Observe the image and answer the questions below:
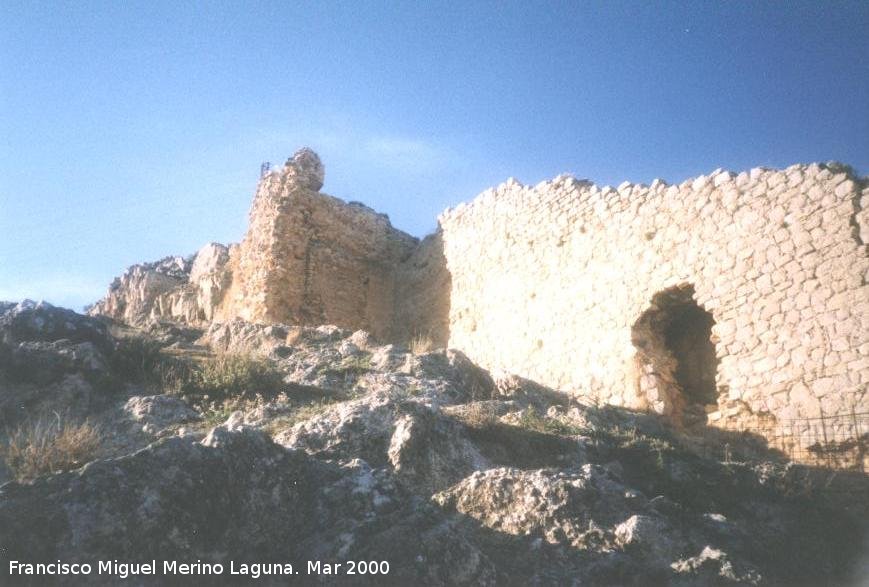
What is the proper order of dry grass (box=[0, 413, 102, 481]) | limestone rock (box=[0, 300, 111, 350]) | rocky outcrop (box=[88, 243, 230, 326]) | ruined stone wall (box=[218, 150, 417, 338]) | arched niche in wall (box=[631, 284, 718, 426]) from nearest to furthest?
dry grass (box=[0, 413, 102, 481]) → limestone rock (box=[0, 300, 111, 350]) → arched niche in wall (box=[631, 284, 718, 426]) → ruined stone wall (box=[218, 150, 417, 338]) → rocky outcrop (box=[88, 243, 230, 326])

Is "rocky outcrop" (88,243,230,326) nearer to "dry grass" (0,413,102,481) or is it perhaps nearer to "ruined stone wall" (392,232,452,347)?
"ruined stone wall" (392,232,452,347)

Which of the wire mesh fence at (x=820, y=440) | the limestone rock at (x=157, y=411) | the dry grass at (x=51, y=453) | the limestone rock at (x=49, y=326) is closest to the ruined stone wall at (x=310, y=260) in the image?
the limestone rock at (x=49, y=326)

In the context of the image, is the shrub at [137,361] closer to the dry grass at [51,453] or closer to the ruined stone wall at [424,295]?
the dry grass at [51,453]

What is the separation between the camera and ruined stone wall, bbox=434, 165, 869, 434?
699cm

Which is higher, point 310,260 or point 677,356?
point 310,260

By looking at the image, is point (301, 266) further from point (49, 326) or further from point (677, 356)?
point (677, 356)

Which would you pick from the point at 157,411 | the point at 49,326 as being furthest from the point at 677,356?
the point at 49,326

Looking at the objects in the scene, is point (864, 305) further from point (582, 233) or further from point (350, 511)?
point (350, 511)

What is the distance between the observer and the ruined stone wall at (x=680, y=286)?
6.99m

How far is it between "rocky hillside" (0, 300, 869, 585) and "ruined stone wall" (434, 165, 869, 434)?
1.24m

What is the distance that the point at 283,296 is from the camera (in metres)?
13.1

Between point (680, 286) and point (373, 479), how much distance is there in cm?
679

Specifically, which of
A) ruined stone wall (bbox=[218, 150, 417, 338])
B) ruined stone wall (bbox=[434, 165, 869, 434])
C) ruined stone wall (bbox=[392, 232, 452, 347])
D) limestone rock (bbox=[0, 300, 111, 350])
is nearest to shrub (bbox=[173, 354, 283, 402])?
limestone rock (bbox=[0, 300, 111, 350])

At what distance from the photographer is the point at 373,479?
136 inches
